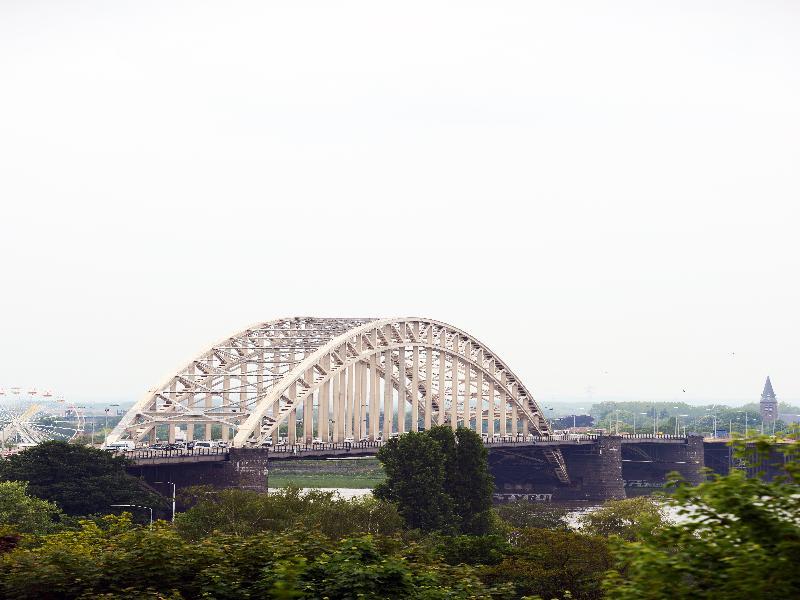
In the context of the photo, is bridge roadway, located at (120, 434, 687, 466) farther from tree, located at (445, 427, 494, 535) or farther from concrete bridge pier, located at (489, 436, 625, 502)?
tree, located at (445, 427, 494, 535)

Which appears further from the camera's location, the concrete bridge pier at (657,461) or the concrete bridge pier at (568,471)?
the concrete bridge pier at (657,461)

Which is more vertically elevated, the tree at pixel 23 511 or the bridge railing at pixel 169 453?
the bridge railing at pixel 169 453

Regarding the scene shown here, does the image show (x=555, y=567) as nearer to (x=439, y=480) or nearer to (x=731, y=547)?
(x=731, y=547)

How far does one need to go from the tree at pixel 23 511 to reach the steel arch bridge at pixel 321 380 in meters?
32.3

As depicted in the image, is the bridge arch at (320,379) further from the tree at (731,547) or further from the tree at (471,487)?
the tree at (731,547)

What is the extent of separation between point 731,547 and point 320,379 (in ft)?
342

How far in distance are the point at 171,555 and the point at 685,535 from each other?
55.1 ft

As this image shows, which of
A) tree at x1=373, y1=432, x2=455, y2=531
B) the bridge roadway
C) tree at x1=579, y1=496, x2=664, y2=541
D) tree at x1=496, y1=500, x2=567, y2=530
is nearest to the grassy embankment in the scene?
the bridge roadway

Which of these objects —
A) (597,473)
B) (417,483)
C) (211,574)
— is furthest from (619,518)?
(597,473)

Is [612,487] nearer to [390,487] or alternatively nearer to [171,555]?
[390,487]

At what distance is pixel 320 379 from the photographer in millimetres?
124562

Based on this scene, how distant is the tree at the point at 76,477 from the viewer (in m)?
84.1

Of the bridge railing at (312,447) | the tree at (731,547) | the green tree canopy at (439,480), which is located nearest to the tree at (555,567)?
the tree at (731,547)

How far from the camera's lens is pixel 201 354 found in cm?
12669
